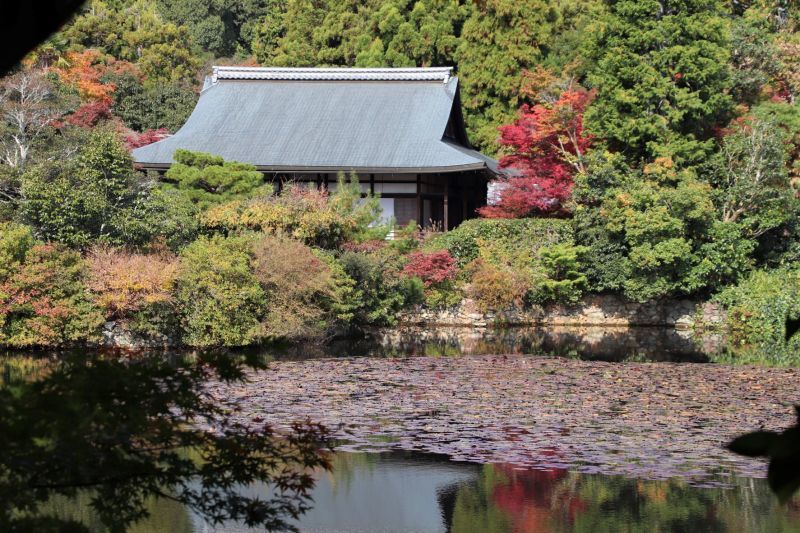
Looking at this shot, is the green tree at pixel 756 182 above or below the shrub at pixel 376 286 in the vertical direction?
above

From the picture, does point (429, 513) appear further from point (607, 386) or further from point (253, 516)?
point (607, 386)

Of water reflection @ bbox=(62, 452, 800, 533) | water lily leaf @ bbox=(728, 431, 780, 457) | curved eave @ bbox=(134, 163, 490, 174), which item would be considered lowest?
water reflection @ bbox=(62, 452, 800, 533)

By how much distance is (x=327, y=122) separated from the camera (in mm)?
26797

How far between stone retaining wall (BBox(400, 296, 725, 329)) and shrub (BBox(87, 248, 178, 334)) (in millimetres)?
5926

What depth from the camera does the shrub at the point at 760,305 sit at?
62.0 feet

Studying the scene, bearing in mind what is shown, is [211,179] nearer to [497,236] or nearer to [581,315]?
[497,236]

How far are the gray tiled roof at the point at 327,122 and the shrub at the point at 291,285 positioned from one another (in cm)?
643

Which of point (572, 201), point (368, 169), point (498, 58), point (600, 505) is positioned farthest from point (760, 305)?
point (498, 58)

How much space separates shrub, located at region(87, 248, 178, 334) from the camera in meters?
16.9

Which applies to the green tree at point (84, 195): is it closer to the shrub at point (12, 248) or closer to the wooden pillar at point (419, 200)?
the shrub at point (12, 248)

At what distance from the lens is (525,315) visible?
21.8m

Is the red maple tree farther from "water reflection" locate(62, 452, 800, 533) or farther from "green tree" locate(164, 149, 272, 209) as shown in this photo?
"water reflection" locate(62, 452, 800, 533)

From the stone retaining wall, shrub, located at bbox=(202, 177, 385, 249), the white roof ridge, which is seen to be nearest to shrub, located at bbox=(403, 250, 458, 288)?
the stone retaining wall

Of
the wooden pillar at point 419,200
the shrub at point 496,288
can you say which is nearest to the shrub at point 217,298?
the shrub at point 496,288
